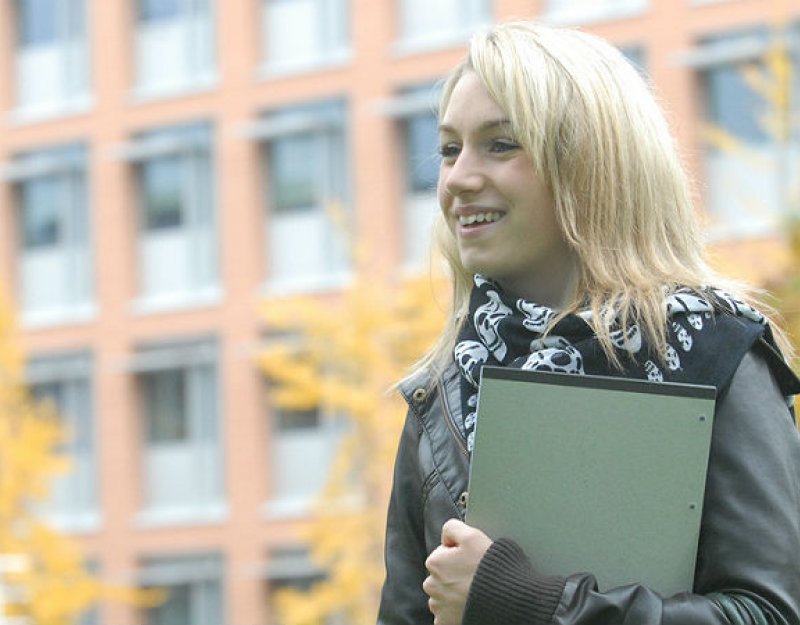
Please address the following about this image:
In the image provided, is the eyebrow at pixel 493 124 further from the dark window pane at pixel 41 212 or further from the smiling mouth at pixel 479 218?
the dark window pane at pixel 41 212

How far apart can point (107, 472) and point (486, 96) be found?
27.2 metres

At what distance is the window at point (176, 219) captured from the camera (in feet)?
95.6

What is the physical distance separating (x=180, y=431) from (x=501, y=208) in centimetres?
2650

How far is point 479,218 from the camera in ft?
10.00

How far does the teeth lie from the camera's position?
9.97 ft

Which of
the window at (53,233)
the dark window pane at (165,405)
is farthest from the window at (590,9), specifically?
the window at (53,233)

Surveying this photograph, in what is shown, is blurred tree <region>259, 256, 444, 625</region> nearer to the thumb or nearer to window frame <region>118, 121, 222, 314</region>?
window frame <region>118, 121, 222, 314</region>

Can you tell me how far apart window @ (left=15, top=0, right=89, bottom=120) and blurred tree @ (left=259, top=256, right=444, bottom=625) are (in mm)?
8964

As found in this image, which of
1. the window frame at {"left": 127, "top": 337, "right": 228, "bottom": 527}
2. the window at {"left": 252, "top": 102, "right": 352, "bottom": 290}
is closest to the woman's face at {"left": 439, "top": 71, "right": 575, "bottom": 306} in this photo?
the window at {"left": 252, "top": 102, "right": 352, "bottom": 290}

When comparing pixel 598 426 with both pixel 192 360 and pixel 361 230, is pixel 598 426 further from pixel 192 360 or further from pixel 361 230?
pixel 192 360

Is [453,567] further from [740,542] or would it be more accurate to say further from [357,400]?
[357,400]

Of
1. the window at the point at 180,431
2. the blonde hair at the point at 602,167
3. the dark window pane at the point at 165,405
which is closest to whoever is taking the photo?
the blonde hair at the point at 602,167

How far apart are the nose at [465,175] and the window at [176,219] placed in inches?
1018

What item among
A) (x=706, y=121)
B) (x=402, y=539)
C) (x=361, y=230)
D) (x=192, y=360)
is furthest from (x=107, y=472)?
(x=402, y=539)
